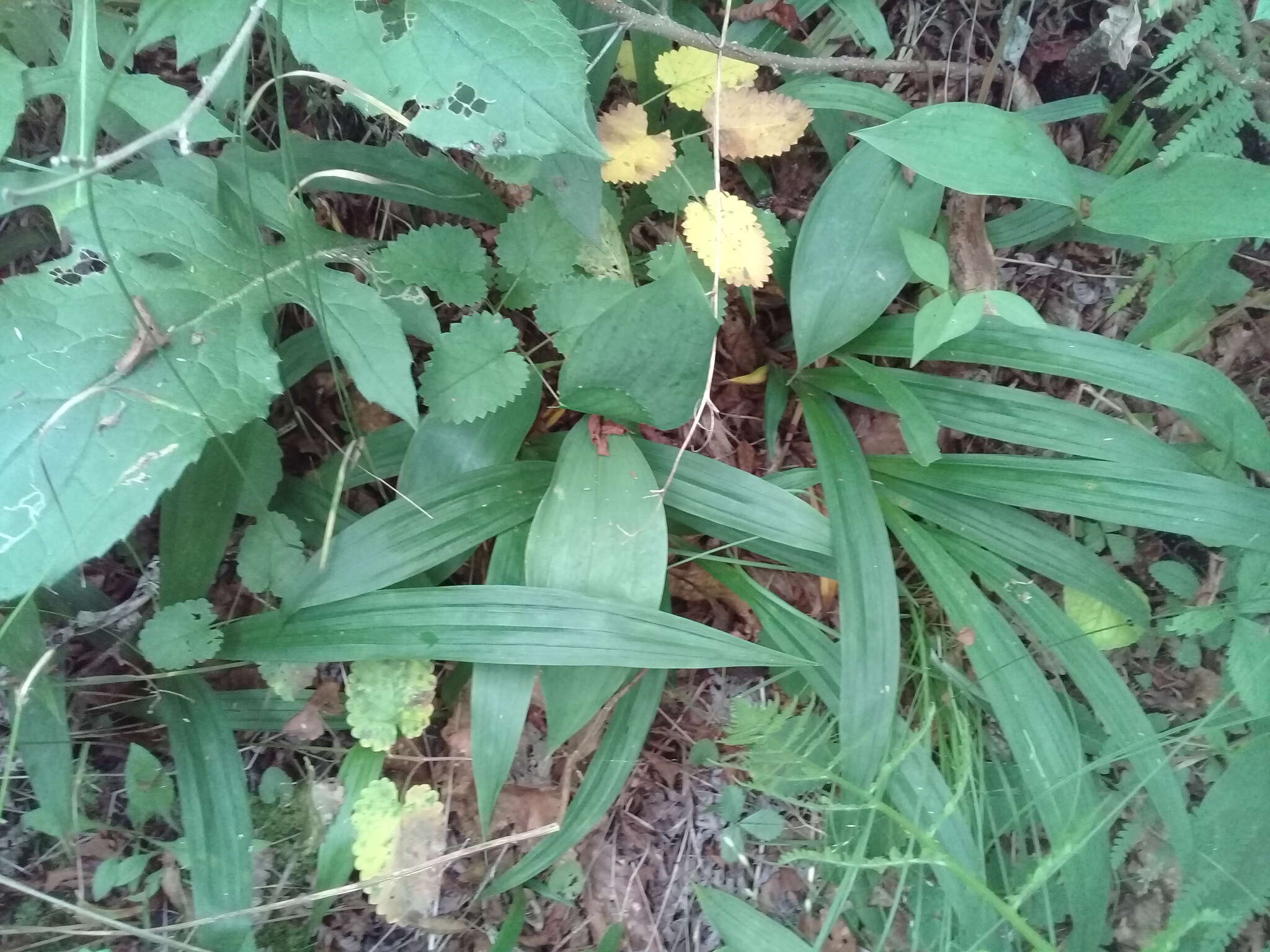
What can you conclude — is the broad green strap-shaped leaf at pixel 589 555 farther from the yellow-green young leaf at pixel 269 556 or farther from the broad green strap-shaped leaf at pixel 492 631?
the yellow-green young leaf at pixel 269 556

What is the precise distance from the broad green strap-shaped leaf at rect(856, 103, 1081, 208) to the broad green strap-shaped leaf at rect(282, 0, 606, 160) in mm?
362

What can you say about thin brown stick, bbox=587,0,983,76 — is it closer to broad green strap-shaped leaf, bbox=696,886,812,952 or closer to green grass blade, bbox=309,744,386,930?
green grass blade, bbox=309,744,386,930

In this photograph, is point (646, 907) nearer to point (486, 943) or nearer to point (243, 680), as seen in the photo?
point (486, 943)

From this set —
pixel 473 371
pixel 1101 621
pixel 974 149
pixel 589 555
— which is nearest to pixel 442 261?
pixel 473 371

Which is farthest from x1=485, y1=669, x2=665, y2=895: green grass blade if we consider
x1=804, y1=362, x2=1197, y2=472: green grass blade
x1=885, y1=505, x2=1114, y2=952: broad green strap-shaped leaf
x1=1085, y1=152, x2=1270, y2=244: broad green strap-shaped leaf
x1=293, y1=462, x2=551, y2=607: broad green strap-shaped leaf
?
x1=1085, y1=152, x2=1270, y2=244: broad green strap-shaped leaf

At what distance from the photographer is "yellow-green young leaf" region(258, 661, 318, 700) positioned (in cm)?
96

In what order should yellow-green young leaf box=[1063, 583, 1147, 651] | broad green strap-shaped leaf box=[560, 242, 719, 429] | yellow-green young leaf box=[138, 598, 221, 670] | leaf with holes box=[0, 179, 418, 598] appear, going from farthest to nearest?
yellow-green young leaf box=[1063, 583, 1147, 651]
yellow-green young leaf box=[138, 598, 221, 670]
broad green strap-shaped leaf box=[560, 242, 719, 429]
leaf with holes box=[0, 179, 418, 598]

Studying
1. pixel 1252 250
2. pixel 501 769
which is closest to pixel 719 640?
pixel 501 769

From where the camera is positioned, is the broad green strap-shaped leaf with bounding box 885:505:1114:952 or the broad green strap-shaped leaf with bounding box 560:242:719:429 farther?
the broad green strap-shaped leaf with bounding box 885:505:1114:952

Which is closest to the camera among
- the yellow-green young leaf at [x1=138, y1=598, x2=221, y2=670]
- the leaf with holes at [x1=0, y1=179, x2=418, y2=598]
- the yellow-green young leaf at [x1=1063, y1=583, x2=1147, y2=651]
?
the leaf with holes at [x1=0, y1=179, x2=418, y2=598]

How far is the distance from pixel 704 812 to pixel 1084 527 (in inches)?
27.1

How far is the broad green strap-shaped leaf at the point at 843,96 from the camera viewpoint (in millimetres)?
958

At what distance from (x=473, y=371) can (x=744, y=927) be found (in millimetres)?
825

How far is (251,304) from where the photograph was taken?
0.80 metres
